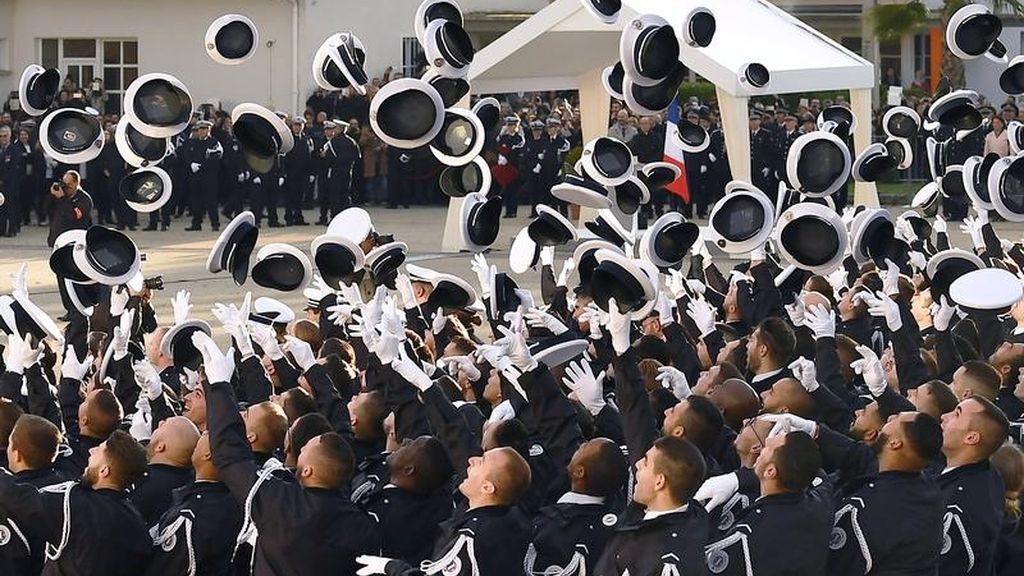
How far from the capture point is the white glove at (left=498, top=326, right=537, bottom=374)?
7.24 m

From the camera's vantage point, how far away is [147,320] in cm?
1325

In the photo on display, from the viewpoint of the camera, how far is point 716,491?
241 inches

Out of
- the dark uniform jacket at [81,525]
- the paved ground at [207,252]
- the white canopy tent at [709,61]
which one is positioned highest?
the white canopy tent at [709,61]

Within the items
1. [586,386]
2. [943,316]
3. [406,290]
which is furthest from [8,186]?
[586,386]

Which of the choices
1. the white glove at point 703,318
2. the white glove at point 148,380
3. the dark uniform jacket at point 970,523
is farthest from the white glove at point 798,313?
the white glove at point 148,380

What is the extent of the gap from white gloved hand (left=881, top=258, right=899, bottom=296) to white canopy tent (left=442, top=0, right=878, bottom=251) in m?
9.35

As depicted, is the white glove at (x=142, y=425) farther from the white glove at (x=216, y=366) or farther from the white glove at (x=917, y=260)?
the white glove at (x=917, y=260)

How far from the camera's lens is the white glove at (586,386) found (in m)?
7.43

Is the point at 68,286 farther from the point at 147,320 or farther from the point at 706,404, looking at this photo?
the point at 706,404

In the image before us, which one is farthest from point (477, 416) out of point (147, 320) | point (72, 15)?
point (72, 15)

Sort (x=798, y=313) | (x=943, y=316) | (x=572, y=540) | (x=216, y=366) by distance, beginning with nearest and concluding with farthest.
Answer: (x=572, y=540), (x=216, y=366), (x=943, y=316), (x=798, y=313)

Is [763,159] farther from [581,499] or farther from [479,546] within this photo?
[479,546]

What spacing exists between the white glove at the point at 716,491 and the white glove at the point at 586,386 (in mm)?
1231

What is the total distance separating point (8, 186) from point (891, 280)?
57.3ft
